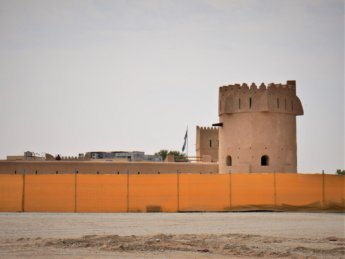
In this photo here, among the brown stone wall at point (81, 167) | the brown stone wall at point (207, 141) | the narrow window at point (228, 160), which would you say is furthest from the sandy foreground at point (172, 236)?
the brown stone wall at point (207, 141)

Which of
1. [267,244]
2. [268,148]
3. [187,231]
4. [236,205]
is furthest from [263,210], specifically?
[267,244]

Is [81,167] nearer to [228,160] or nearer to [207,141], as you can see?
[228,160]

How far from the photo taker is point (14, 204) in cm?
3281

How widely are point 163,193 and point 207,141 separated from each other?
117ft

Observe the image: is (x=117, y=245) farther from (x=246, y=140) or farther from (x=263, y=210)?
(x=246, y=140)

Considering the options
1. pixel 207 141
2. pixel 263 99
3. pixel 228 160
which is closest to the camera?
pixel 263 99

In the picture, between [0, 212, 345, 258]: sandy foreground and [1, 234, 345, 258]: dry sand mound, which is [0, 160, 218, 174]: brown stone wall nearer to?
[0, 212, 345, 258]: sandy foreground

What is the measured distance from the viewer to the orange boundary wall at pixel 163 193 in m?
32.8

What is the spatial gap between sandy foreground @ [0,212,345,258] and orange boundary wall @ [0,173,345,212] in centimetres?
221

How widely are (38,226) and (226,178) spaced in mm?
11789

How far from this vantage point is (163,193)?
32844 millimetres

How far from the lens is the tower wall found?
132ft

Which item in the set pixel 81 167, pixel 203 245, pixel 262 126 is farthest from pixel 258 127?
pixel 203 245

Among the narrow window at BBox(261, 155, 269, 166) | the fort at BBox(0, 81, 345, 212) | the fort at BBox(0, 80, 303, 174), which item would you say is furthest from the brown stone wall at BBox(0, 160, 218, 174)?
the fort at BBox(0, 81, 345, 212)
